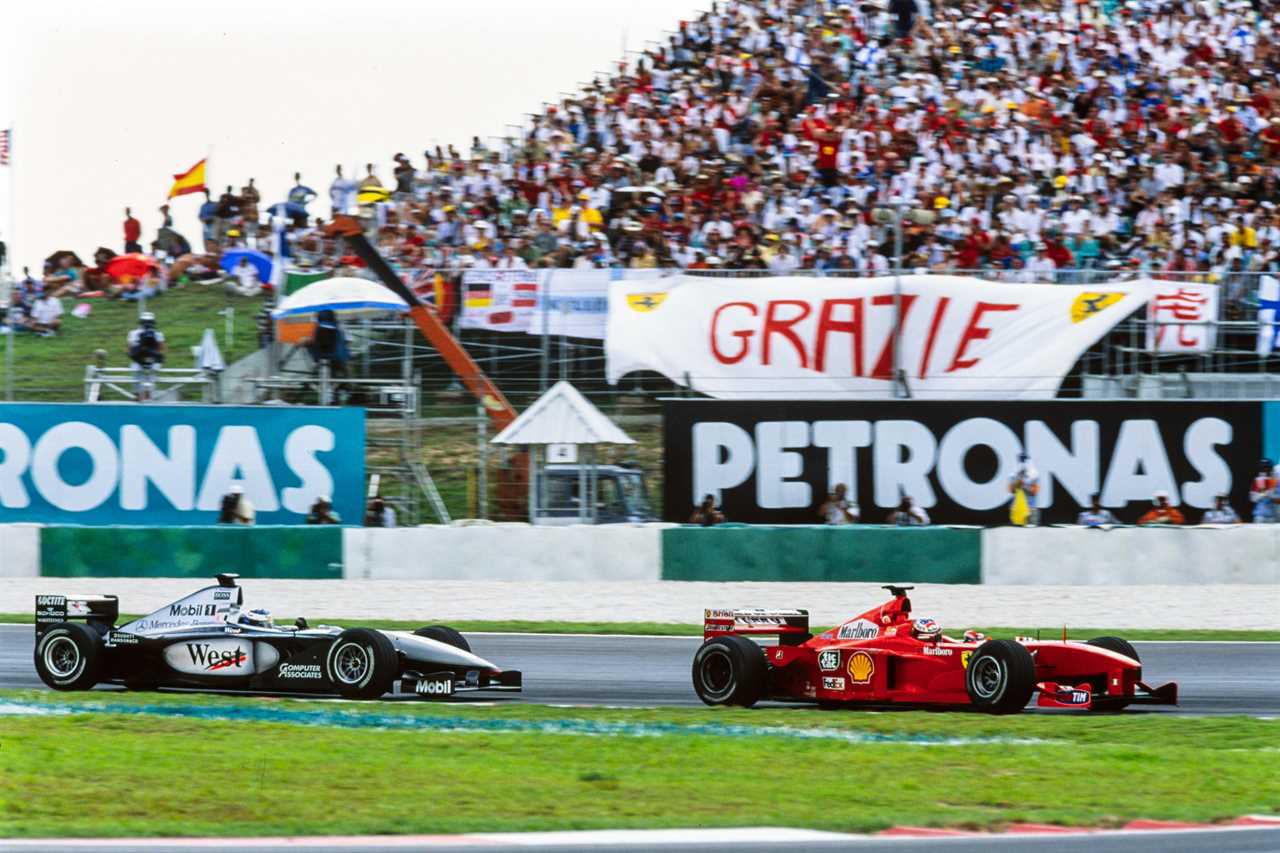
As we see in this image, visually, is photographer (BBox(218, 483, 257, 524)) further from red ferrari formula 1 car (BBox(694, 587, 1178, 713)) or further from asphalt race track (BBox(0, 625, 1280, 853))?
red ferrari formula 1 car (BBox(694, 587, 1178, 713))

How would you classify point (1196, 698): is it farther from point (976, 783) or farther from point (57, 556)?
point (57, 556)

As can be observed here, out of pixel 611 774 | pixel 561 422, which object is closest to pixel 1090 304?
pixel 561 422

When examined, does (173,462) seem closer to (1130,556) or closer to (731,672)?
(731,672)

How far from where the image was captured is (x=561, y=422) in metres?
18.8

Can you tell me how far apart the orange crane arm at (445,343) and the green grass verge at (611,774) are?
863 centimetres

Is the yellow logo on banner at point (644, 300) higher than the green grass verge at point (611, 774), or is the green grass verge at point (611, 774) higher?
the yellow logo on banner at point (644, 300)

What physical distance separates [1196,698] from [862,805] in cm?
518

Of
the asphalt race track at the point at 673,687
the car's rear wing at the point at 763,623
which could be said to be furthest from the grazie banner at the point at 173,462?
the car's rear wing at the point at 763,623

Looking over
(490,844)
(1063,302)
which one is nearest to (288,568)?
(1063,302)

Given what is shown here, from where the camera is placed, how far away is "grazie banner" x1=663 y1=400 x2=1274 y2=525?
19.4 meters

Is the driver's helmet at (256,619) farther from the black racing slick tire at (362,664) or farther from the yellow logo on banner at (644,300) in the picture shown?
the yellow logo on banner at (644,300)

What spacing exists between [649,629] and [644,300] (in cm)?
502

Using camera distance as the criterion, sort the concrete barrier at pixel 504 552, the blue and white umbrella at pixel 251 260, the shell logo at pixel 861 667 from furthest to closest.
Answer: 1. the blue and white umbrella at pixel 251 260
2. the concrete barrier at pixel 504 552
3. the shell logo at pixel 861 667

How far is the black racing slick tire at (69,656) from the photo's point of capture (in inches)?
463
